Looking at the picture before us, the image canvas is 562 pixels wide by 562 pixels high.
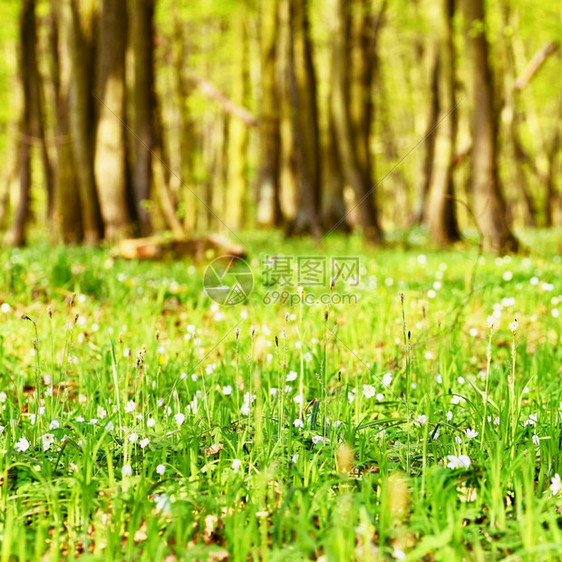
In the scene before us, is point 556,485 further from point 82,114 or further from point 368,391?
point 82,114

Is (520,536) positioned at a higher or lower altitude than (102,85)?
lower

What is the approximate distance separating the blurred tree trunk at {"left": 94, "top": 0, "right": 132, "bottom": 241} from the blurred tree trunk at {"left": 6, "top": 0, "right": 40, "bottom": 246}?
2.13m

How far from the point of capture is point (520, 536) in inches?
70.6

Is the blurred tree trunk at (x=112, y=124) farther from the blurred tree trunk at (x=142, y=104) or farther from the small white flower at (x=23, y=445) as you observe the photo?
the small white flower at (x=23, y=445)

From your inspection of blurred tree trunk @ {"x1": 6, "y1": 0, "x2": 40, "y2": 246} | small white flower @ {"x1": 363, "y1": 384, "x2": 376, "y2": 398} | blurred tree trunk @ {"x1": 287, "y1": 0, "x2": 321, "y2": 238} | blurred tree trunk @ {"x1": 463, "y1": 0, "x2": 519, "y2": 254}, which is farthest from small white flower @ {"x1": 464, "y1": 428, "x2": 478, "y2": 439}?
blurred tree trunk @ {"x1": 287, "y1": 0, "x2": 321, "y2": 238}

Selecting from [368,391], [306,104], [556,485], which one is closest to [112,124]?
[306,104]

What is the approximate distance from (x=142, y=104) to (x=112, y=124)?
1048mm

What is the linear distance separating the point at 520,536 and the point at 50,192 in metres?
14.1

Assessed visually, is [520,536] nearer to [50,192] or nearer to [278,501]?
[278,501]

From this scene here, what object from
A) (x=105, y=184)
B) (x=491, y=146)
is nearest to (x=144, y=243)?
(x=105, y=184)

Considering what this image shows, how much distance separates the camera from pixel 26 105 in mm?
11609

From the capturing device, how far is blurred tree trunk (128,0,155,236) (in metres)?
10.1

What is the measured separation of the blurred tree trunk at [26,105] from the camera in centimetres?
1089

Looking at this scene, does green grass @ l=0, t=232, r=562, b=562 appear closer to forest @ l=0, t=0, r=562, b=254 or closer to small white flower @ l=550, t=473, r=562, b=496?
small white flower @ l=550, t=473, r=562, b=496
